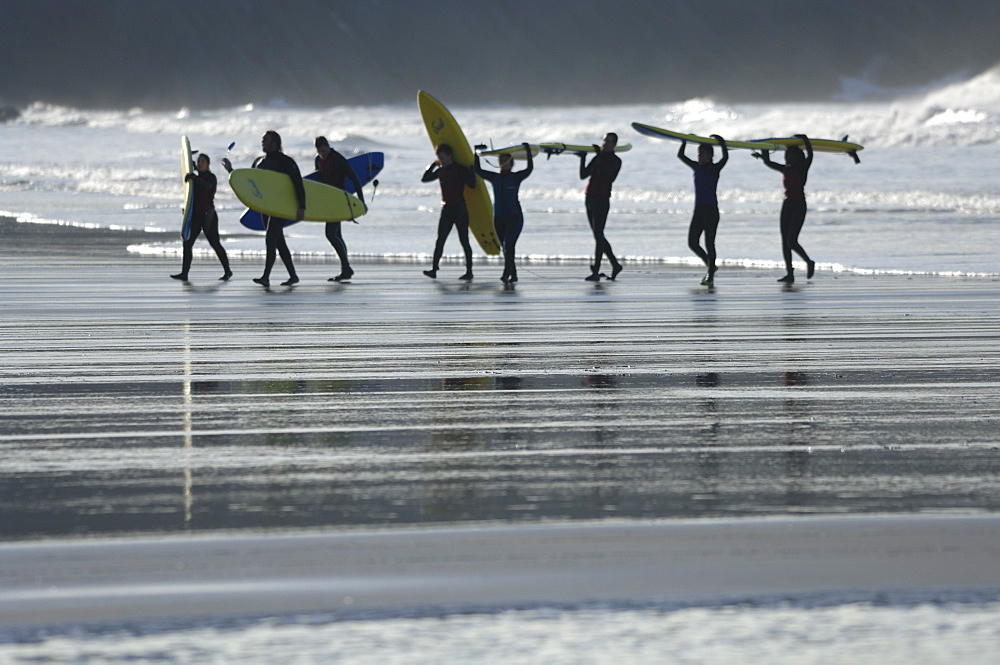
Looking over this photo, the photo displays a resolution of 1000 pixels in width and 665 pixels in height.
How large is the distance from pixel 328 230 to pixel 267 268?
139 cm

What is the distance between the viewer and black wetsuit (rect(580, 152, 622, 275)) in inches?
745

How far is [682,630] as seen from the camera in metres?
3.75

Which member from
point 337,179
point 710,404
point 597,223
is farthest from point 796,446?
point 337,179

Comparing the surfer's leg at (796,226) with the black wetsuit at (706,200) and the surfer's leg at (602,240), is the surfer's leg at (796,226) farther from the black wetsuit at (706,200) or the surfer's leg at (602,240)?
the surfer's leg at (602,240)

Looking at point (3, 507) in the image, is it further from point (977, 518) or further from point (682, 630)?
point (977, 518)

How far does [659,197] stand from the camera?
49031mm

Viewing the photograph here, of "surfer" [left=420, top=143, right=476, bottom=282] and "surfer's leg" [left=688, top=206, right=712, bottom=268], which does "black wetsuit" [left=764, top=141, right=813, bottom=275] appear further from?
"surfer" [left=420, top=143, right=476, bottom=282]

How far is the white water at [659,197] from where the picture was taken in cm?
2558

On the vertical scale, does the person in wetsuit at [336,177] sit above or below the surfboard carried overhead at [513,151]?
below

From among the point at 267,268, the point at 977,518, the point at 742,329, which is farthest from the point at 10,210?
the point at 977,518

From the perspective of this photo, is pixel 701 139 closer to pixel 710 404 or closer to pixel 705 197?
pixel 705 197

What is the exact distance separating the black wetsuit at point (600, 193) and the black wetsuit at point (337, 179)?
10.1 feet

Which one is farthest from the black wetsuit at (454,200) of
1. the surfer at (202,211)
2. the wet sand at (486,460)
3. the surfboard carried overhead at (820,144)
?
the wet sand at (486,460)

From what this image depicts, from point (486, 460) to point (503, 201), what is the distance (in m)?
13.0
